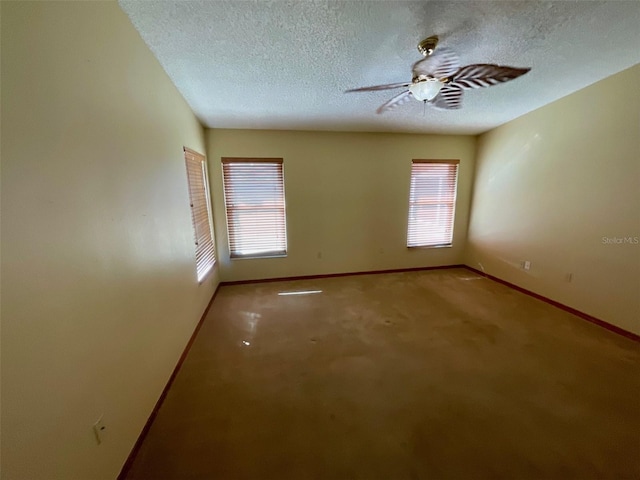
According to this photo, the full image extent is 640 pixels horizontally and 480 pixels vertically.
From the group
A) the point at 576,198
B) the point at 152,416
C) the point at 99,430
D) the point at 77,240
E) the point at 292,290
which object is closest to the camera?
the point at 77,240

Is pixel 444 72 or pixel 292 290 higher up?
pixel 444 72

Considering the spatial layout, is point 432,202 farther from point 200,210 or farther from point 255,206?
point 200,210

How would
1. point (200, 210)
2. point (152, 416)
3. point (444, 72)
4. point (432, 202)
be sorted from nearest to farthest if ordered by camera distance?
point (152, 416)
point (444, 72)
point (200, 210)
point (432, 202)

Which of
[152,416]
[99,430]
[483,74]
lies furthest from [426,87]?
[152,416]

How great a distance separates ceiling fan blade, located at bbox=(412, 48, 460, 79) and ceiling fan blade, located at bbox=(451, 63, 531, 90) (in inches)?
2.3

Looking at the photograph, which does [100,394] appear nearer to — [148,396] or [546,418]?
[148,396]

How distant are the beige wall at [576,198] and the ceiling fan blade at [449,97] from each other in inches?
58.8

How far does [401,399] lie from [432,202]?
3381 millimetres

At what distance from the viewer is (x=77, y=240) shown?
0.98m

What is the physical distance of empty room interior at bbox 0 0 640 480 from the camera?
89 cm

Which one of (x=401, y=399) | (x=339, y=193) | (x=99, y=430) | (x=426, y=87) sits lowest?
(x=401, y=399)

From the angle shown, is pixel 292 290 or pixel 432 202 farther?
pixel 432 202

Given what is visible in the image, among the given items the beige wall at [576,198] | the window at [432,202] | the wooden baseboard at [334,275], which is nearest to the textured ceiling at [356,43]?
the beige wall at [576,198]

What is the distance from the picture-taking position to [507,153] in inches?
136
